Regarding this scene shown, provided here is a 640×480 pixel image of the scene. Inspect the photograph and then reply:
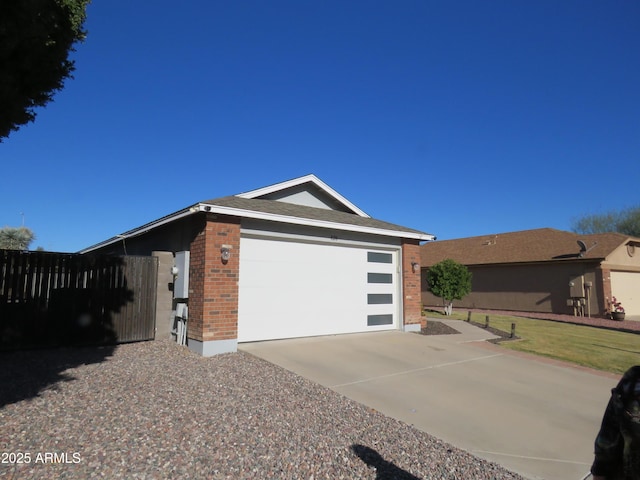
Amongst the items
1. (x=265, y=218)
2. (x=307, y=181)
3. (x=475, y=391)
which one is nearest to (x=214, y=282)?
(x=265, y=218)

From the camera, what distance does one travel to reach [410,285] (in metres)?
11.8

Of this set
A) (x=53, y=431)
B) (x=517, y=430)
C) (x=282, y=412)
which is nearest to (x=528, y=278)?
(x=517, y=430)

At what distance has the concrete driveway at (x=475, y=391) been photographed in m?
4.21

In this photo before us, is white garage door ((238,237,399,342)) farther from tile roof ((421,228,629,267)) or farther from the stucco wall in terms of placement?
tile roof ((421,228,629,267))

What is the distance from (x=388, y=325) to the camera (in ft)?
37.5

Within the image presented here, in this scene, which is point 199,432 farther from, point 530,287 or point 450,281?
point 530,287

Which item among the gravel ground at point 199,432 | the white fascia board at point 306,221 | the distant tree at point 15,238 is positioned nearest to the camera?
the gravel ground at point 199,432

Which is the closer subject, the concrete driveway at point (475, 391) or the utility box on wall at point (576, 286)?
the concrete driveway at point (475, 391)

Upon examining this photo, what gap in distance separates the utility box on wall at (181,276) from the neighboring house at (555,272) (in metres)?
20.4

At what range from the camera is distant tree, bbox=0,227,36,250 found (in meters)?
32.3

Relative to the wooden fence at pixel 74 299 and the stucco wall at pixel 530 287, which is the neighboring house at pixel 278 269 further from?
the stucco wall at pixel 530 287

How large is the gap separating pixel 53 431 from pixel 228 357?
148 inches

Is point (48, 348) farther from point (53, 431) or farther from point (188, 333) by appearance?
point (53, 431)

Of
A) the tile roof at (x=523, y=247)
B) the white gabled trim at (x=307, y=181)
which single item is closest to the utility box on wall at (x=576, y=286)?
the tile roof at (x=523, y=247)
